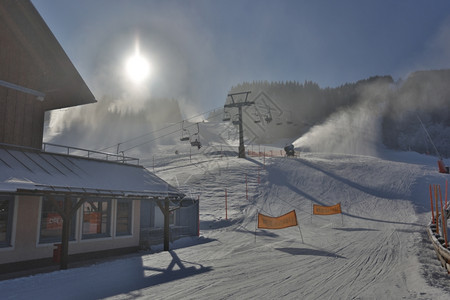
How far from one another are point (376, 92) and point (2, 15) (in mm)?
139941

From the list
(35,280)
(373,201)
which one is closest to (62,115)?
(373,201)

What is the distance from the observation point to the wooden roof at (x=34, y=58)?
1300cm

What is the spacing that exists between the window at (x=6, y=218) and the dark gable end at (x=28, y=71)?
237 cm

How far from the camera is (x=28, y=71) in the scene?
1388 centimetres

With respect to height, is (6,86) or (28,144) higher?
(6,86)

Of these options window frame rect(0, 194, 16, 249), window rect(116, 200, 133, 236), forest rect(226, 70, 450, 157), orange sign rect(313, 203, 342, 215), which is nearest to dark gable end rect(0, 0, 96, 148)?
window frame rect(0, 194, 16, 249)

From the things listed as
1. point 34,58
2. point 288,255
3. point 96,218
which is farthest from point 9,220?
point 288,255

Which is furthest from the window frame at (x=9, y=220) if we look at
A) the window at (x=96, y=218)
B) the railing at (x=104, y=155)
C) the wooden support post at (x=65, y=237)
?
the window at (x=96, y=218)

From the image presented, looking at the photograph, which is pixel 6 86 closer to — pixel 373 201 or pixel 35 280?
pixel 35 280

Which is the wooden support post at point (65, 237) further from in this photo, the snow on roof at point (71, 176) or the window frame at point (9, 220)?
the window frame at point (9, 220)

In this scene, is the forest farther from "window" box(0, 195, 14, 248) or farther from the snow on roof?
"window" box(0, 195, 14, 248)

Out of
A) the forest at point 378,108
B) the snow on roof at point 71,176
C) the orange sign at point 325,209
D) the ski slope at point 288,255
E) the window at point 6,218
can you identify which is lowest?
the ski slope at point 288,255

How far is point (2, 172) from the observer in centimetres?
1020

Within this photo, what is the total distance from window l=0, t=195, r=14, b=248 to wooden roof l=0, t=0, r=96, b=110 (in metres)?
4.84
